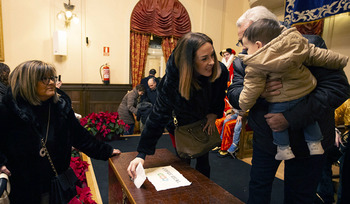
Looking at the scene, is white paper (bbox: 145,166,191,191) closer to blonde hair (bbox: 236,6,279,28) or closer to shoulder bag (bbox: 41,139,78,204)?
shoulder bag (bbox: 41,139,78,204)

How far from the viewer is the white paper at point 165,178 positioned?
1292 millimetres

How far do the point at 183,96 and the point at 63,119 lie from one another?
84 cm

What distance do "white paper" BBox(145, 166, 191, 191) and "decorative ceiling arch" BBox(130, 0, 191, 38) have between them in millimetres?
5196

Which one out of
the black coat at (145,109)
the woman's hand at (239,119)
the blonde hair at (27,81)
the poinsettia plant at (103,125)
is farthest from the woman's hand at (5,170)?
the woman's hand at (239,119)

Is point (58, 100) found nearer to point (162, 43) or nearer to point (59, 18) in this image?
point (59, 18)

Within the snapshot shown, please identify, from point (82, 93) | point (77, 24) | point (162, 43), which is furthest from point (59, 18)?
point (162, 43)

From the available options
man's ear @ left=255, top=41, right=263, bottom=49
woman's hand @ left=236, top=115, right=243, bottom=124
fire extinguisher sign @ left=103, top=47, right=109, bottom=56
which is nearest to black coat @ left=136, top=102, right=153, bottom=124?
woman's hand @ left=236, top=115, right=243, bottom=124

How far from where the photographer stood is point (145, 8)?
6.01 metres

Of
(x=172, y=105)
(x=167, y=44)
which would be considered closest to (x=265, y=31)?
(x=172, y=105)

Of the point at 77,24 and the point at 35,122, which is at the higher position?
the point at 77,24

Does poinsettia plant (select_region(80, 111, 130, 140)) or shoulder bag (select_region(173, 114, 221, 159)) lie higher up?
shoulder bag (select_region(173, 114, 221, 159))

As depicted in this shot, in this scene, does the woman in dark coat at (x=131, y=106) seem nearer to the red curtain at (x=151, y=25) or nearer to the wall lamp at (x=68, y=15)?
the red curtain at (x=151, y=25)

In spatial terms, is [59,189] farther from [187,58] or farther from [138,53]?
[138,53]

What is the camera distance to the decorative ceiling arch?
6.00m
